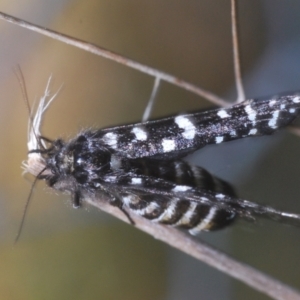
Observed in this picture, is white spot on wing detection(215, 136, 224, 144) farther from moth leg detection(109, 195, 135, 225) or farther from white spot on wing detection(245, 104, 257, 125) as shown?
moth leg detection(109, 195, 135, 225)

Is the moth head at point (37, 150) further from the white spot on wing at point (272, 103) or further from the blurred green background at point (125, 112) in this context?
the white spot on wing at point (272, 103)

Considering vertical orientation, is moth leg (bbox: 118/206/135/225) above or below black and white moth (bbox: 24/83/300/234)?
below

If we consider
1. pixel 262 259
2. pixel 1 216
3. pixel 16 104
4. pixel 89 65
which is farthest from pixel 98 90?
pixel 262 259

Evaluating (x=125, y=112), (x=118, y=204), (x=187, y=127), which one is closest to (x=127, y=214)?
(x=118, y=204)

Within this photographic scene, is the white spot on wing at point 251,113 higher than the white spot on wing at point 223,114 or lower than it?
higher

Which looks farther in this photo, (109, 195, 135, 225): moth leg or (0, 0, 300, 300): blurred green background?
(0, 0, 300, 300): blurred green background

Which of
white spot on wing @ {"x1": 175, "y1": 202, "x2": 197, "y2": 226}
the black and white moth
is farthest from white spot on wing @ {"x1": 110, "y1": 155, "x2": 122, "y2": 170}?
white spot on wing @ {"x1": 175, "y1": 202, "x2": 197, "y2": 226}

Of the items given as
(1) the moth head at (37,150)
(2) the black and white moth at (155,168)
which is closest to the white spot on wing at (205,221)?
(2) the black and white moth at (155,168)
